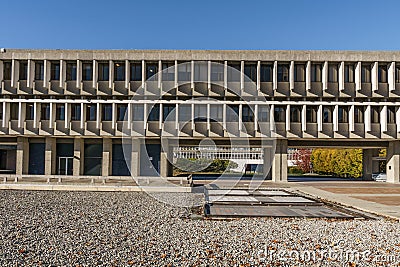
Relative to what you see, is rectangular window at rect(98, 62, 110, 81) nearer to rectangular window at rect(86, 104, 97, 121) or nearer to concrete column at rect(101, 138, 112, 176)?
rectangular window at rect(86, 104, 97, 121)

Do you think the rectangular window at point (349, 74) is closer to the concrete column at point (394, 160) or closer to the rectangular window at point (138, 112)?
the concrete column at point (394, 160)

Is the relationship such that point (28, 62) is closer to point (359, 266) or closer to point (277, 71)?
point (277, 71)

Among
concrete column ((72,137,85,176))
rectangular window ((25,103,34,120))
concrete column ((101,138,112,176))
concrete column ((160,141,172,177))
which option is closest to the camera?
rectangular window ((25,103,34,120))

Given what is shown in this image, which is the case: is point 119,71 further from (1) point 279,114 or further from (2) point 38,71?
(1) point 279,114

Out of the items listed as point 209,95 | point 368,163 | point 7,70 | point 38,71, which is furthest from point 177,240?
point 368,163

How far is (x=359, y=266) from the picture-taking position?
842 cm

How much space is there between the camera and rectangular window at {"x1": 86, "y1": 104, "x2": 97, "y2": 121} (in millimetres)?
40500

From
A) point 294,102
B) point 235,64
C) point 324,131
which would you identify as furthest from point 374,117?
point 235,64

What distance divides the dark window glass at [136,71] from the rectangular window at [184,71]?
374 cm

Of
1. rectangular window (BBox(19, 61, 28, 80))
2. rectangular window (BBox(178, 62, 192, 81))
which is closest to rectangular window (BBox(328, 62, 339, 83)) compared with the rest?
rectangular window (BBox(178, 62, 192, 81))

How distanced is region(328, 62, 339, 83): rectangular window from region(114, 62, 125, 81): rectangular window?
18.7 metres

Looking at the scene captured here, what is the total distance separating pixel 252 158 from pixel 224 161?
3.75m

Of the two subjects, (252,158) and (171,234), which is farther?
(252,158)

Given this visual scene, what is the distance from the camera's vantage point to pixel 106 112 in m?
40.5
